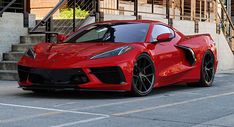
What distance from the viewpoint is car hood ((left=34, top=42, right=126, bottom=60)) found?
8203 millimetres

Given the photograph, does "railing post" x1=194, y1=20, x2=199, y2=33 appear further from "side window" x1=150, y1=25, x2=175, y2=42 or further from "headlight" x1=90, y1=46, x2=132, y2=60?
"headlight" x1=90, y1=46, x2=132, y2=60

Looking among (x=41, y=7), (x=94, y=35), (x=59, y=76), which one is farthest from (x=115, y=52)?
(x=41, y=7)

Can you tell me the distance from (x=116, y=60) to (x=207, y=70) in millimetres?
2964

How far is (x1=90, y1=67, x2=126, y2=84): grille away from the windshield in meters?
0.90

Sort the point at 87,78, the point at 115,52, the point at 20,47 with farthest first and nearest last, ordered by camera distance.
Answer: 1. the point at 20,47
2. the point at 115,52
3. the point at 87,78

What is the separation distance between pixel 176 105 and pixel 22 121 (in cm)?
242

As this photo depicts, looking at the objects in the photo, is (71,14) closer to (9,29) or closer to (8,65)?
(9,29)

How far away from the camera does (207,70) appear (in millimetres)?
10484

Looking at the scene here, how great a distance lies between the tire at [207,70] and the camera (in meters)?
10.3

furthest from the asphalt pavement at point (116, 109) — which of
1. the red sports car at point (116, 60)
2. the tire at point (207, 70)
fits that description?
the tire at point (207, 70)

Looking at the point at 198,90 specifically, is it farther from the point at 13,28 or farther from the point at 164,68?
the point at 13,28

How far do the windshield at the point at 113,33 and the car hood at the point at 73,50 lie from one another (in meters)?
0.35

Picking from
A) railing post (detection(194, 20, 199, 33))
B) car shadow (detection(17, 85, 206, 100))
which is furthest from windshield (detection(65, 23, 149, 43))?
railing post (detection(194, 20, 199, 33))

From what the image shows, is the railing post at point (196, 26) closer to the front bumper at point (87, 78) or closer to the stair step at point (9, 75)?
the stair step at point (9, 75)
